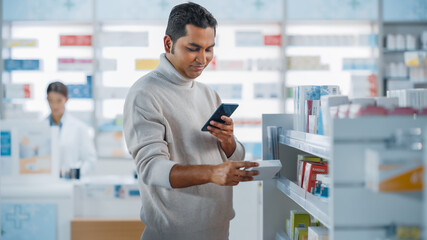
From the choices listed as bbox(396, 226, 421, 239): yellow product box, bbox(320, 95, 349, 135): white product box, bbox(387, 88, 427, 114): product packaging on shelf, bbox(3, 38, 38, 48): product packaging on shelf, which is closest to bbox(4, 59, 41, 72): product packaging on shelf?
bbox(3, 38, 38, 48): product packaging on shelf

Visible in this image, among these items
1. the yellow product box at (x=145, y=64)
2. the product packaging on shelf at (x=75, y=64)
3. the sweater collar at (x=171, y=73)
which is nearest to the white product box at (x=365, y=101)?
the sweater collar at (x=171, y=73)

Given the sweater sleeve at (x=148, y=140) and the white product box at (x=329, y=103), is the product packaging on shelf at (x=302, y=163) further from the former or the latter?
the sweater sleeve at (x=148, y=140)

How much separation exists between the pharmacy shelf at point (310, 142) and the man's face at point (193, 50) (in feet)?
1.84

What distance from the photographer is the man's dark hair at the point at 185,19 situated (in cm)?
203

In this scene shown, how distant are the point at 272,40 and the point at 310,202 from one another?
465 cm

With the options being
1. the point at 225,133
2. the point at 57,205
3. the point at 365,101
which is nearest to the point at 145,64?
the point at 57,205

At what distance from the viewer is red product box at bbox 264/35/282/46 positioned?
6.34 m

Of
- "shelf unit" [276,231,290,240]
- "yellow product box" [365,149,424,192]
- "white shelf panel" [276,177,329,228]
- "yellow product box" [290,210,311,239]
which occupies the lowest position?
"shelf unit" [276,231,290,240]

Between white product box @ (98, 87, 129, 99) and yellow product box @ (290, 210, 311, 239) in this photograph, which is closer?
yellow product box @ (290, 210, 311, 239)

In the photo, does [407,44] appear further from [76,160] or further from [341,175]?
[341,175]

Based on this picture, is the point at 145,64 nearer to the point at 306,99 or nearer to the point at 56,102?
the point at 56,102

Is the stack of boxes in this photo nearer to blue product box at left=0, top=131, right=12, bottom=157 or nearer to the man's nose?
the man's nose

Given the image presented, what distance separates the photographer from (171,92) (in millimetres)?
2139

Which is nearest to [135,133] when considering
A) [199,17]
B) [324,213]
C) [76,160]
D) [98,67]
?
[199,17]
